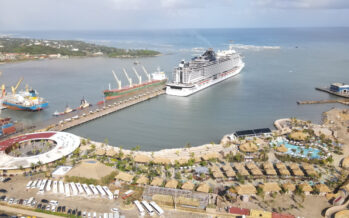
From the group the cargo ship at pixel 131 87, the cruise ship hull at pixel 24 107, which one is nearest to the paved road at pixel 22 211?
the cruise ship hull at pixel 24 107

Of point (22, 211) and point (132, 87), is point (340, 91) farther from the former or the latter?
point (22, 211)

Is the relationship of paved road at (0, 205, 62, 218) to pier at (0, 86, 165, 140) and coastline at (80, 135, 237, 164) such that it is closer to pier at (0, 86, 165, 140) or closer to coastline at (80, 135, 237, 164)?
coastline at (80, 135, 237, 164)

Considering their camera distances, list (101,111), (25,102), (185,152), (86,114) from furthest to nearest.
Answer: (25,102) → (101,111) → (86,114) → (185,152)

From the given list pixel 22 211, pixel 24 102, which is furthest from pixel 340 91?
pixel 24 102

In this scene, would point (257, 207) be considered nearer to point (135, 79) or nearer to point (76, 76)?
point (135, 79)

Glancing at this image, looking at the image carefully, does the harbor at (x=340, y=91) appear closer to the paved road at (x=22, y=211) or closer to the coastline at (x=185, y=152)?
the coastline at (x=185, y=152)

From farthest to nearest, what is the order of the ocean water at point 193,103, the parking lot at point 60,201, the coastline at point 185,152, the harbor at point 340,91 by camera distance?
1. the harbor at point 340,91
2. the ocean water at point 193,103
3. the coastline at point 185,152
4. the parking lot at point 60,201

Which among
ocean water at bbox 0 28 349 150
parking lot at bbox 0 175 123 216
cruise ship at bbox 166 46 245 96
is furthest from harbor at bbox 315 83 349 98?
parking lot at bbox 0 175 123 216

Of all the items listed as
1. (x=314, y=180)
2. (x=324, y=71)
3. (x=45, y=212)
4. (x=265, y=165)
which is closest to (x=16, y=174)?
(x=45, y=212)
